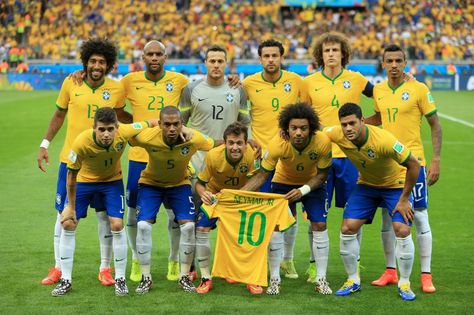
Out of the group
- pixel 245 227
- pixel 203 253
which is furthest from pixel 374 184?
pixel 203 253

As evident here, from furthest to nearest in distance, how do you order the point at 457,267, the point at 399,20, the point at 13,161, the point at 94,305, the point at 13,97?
the point at 399,20 < the point at 13,97 < the point at 13,161 < the point at 457,267 < the point at 94,305

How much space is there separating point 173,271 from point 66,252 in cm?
127

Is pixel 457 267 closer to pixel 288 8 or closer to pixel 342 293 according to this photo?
pixel 342 293

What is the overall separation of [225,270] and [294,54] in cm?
3450

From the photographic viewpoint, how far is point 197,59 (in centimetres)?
4181

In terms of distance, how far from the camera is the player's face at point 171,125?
8.45 m

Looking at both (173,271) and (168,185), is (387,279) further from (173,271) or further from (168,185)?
(168,185)

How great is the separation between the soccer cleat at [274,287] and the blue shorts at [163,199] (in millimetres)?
1076

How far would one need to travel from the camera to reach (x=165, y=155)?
28.8 ft

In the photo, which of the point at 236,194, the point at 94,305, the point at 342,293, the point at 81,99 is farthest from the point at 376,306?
the point at 81,99

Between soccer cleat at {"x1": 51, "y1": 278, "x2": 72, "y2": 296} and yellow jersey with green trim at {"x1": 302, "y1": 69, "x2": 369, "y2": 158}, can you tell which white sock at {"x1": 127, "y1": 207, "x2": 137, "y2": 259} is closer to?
soccer cleat at {"x1": 51, "y1": 278, "x2": 72, "y2": 296}

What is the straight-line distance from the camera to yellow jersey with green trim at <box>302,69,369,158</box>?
9.41 metres

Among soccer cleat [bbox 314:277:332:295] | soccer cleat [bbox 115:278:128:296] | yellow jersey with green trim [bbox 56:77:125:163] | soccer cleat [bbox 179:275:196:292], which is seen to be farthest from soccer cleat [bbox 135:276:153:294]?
soccer cleat [bbox 314:277:332:295]

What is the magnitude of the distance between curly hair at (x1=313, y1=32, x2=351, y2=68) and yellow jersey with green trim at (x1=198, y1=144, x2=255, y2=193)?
1.60m
